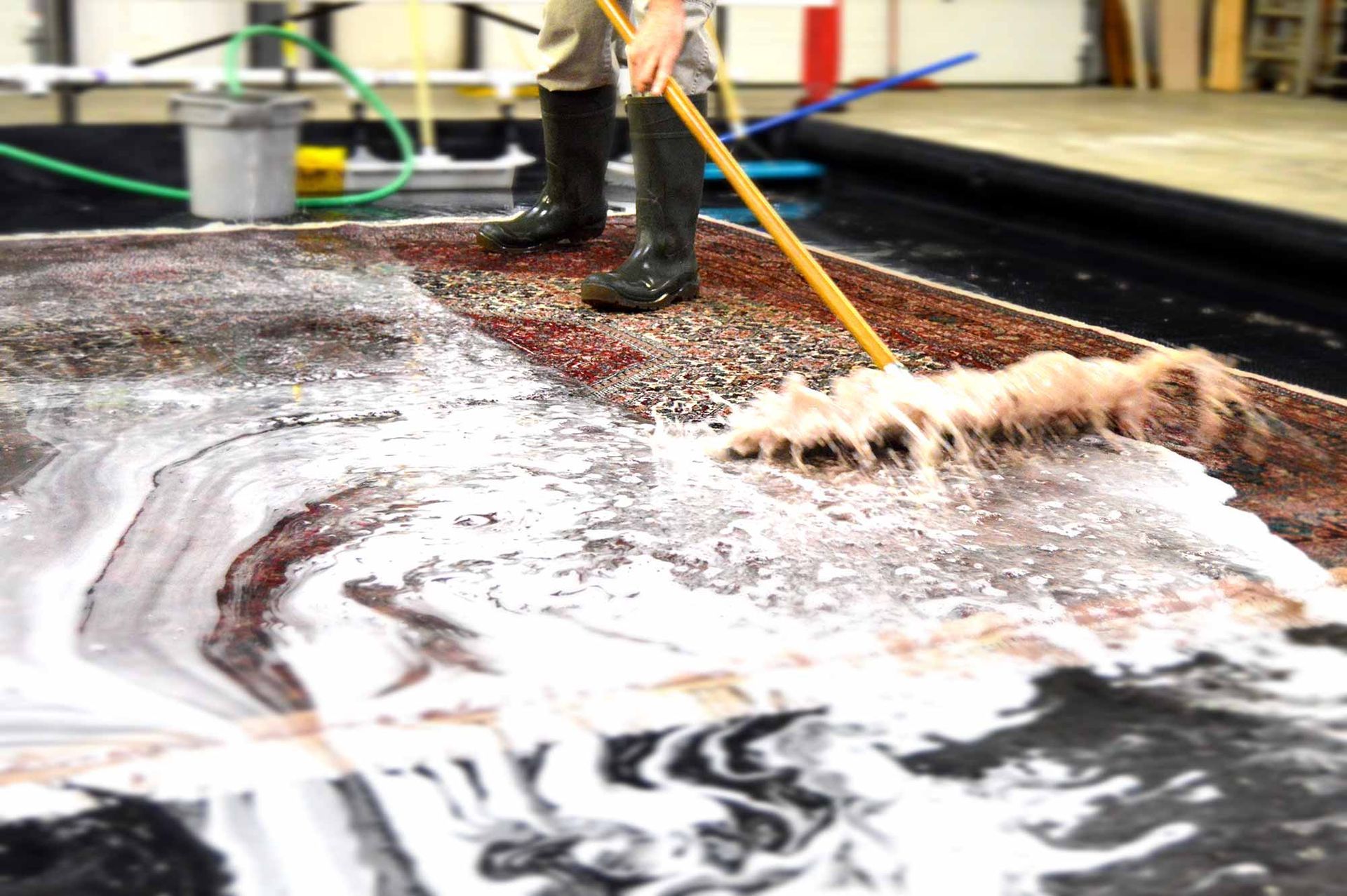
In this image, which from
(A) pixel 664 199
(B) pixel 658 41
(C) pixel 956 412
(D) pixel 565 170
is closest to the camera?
(C) pixel 956 412

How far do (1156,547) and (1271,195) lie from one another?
230 cm

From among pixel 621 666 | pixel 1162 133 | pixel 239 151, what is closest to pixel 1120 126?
pixel 1162 133

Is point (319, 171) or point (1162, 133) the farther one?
point (1162, 133)

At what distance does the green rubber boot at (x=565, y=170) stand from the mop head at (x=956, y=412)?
3.91ft

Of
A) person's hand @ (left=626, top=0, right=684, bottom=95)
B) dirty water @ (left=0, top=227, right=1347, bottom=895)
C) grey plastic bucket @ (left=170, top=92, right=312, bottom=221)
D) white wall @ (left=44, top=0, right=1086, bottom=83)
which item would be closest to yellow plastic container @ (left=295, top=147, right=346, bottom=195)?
grey plastic bucket @ (left=170, top=92, right=312, bottom=221)

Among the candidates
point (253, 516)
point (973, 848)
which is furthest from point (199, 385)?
point (973, 848)

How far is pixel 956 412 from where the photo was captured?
1606mm

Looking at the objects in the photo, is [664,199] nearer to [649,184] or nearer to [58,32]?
[649,184]

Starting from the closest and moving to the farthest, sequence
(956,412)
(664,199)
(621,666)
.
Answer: (621,666) < (956,412) < (664,199)

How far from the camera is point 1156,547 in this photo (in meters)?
1.40

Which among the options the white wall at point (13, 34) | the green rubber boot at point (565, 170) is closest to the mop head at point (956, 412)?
the green rubber boot at point (565, 170)

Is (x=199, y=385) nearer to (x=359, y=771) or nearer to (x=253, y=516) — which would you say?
(x=253, y=516)

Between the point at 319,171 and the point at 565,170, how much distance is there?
3.51 feet

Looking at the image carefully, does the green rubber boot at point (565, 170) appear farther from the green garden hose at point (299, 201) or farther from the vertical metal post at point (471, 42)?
the vertical metal post at point (471, 42)
